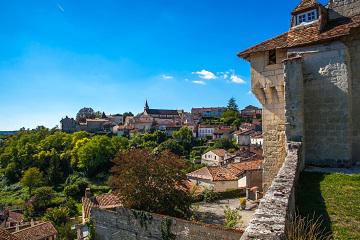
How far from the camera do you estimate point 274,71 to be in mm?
11641

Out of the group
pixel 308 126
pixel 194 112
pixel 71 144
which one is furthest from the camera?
pixel 194 112

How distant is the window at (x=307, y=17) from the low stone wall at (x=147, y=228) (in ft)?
25.7

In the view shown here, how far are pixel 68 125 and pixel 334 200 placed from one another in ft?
423

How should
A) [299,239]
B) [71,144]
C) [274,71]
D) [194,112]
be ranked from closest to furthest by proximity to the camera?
1. [299,239]
2. [274,71]
3. [71,144]
4. [194,112]

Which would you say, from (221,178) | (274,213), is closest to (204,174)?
(221,178)

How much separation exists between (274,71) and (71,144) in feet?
260

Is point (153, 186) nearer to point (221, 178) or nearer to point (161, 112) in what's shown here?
point (221, 178)

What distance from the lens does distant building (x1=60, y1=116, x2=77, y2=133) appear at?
12450cm

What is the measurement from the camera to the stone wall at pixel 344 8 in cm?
1059

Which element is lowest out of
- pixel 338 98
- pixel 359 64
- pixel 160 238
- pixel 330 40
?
pixel 160 238

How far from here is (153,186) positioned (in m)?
14.9

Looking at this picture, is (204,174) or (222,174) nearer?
(222,174)

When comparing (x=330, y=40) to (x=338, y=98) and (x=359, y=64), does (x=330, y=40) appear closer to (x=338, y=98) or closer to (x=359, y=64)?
(x=359, y=64)

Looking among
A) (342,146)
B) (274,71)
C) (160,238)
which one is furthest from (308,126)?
(160,238)
